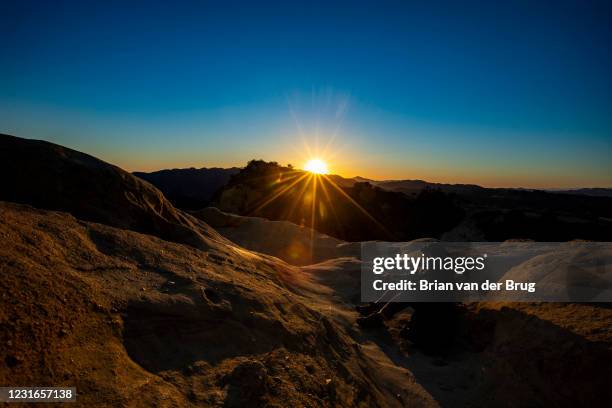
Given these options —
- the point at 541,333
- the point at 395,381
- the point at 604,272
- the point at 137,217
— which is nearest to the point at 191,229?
the point at 137,217

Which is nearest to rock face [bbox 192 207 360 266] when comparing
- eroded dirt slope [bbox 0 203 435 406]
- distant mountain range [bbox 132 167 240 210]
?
eroded dirt slope [bbox 0 203 435 406]

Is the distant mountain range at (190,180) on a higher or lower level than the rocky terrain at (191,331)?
higher

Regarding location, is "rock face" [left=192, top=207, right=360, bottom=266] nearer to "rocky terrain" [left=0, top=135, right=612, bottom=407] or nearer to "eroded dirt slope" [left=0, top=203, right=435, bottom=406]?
"rocky terrain" [left=0, top=135, right=612, bottom=407]

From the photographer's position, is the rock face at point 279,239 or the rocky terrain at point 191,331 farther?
the rock face at point 279,239

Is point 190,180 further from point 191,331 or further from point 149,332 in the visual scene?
point 149,332

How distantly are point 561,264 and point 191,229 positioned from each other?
24.1 feet

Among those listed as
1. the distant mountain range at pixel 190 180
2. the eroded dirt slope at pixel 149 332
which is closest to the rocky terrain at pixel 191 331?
the eroded dirt slope at pixel 149 332

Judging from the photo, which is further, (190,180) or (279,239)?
(190,180)

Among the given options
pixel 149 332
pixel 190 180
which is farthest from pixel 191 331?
pixel 190 180

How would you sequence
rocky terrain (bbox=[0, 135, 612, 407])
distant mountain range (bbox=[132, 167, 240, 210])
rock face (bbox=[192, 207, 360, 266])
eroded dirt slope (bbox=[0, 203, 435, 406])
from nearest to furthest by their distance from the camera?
eroded dirt slope (bbox=[0, 203, 435, 406]) → rocky terrain (bbox=[0, 135, 612, 407]) → rock face (bbox=[192, 207, 360, 266]) → distant mountain range (bbox=[132, 167, 240, 210])

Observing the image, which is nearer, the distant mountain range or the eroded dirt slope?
the eroded dirt slope

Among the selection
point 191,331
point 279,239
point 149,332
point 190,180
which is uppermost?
point 190,180

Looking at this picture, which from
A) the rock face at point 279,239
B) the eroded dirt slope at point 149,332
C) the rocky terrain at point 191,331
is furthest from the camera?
the rock face at point 279,239

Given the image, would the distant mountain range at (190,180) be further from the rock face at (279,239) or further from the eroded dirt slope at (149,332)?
the eroded dirt slope at (149,332)
